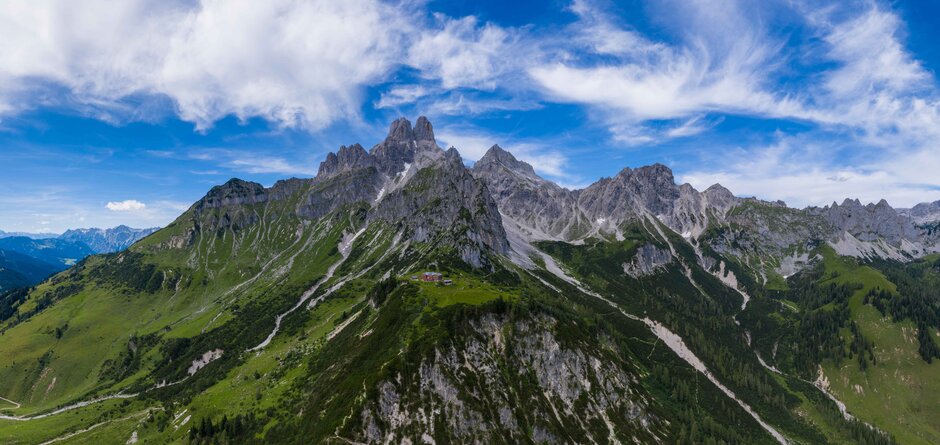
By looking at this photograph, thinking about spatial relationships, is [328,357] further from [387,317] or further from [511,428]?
[511,428]

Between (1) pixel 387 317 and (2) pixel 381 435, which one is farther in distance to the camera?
(1) pixel 387 317

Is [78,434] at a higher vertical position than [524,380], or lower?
lower

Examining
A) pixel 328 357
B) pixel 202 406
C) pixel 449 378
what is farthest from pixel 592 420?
pixel 202 406

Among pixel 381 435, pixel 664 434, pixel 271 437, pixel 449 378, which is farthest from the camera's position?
pixel 664 434

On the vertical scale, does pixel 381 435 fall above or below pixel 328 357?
below

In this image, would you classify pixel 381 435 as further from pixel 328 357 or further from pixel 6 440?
pixel 6 440

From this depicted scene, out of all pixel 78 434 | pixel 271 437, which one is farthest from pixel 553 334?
pixel 78 434

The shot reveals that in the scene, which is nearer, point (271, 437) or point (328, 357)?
point (271, 437)

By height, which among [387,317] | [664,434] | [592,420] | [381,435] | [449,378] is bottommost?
[664,434]

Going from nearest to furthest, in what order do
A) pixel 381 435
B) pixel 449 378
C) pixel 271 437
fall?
pixel 381 435 < pixel 271 437 < pixel 449 378
